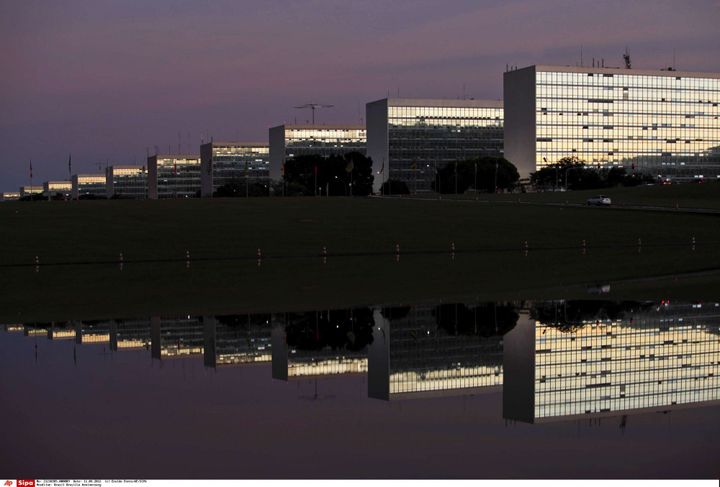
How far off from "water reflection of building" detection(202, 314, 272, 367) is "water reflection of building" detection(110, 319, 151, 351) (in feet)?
6.21

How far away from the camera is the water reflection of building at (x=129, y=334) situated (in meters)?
28.8

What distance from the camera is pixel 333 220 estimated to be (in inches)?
3996

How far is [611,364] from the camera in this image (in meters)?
24.3

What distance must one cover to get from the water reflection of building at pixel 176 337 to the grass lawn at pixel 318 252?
305 centimetres

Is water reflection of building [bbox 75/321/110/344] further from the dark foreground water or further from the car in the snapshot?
the car

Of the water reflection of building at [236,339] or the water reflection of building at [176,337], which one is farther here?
the water reflection of building at [176,337]

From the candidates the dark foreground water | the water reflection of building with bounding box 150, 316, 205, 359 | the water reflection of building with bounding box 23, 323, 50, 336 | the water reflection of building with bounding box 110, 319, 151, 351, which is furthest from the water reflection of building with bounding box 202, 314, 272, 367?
the water reflection of building with bounding box 23, 323, 50, 336

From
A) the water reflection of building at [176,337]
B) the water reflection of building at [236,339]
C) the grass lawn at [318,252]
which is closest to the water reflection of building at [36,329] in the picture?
the grass lawn at [318,252]

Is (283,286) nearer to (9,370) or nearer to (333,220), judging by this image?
(9,370)

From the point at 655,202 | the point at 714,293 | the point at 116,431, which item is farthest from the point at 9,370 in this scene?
the point at 655,202

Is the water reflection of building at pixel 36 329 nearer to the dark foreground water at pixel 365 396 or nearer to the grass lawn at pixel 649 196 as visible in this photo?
the dark foreground water at pixel 365 396

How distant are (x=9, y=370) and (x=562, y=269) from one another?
130 feet

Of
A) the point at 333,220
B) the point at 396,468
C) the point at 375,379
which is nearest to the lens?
the point at 396,468

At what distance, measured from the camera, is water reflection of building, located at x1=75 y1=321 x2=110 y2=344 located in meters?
29.9
